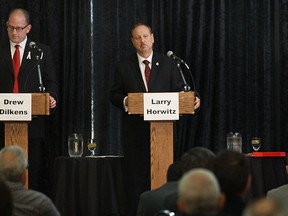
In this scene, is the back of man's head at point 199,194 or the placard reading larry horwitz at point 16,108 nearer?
the back of man's head at point 199,194

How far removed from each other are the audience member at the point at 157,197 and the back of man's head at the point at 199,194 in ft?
3.62

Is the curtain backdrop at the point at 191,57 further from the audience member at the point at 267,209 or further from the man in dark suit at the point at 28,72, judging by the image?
the audience member at the point at 267,209

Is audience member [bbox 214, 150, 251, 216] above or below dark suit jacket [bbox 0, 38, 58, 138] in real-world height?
below

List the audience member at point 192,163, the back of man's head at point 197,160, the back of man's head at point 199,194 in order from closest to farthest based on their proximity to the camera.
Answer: the back of man's head at point 199,194 → the audience member at point 192,163 → the back of man's head at point 197,160

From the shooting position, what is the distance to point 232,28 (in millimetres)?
7328

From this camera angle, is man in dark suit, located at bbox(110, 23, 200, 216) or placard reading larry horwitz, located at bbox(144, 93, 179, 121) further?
man in dark suit, located at bbox(110, 23, 200, 216)

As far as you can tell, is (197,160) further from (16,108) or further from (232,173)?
(16,108)

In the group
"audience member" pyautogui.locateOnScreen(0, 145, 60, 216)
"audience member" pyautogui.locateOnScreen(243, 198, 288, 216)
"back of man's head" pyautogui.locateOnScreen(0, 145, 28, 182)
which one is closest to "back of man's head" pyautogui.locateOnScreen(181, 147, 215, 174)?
"audience member" pyautogui.locateOnScreen(0, 145, 60, 216)

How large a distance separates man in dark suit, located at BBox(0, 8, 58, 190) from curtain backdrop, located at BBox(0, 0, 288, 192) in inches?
39.4

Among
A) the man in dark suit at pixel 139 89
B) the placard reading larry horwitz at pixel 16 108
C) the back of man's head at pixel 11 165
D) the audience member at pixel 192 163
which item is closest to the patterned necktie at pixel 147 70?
the man in dark suit at pixel 139 89

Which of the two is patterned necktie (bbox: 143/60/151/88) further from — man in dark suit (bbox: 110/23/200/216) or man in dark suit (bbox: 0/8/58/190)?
man in dark suit (bbox: 0/8/58/190)

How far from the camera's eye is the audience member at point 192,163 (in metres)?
3.24

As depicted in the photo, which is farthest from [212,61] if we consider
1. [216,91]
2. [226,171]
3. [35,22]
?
[226,171]

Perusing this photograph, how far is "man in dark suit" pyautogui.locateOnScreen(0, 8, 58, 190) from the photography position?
19.7 feet
